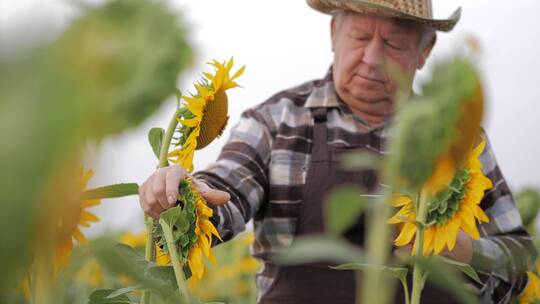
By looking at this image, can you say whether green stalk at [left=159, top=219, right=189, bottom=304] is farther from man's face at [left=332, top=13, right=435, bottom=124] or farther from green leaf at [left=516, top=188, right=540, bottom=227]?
green leaf at [left=516, top=188, right=540, bottom=227]

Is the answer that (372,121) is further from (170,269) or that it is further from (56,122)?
(56,122)

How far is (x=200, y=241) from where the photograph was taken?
79 centimetres

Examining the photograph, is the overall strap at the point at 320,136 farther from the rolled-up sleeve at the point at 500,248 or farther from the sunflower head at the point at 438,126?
the sunflower head at the point at 438,126

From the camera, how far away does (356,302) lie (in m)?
1.40

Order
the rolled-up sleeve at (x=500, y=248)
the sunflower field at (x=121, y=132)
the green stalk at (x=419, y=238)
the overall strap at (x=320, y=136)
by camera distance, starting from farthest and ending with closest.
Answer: the overall strap at (x=320, y=136), the rolled-up sleeve at (x=500, y=248), the green stalk at (x=419, y=238), the sunflower field at (x=121, y=132)

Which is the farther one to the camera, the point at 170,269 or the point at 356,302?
the point at 356,302

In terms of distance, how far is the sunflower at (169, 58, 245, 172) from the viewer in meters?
0.79

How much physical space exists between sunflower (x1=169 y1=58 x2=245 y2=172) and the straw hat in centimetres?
54

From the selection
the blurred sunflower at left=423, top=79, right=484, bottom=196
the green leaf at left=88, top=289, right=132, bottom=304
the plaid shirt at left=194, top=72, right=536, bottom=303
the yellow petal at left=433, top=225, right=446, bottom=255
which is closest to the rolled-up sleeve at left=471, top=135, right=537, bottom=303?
the plaid shirt at left=194, top=72, right=536, bottom=303

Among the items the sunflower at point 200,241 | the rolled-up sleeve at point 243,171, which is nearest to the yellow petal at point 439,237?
the sunflower at point 200,241

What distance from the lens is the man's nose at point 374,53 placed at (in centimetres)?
137

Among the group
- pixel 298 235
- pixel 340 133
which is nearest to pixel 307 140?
pixel 340 133

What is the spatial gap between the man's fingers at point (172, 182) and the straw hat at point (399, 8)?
668 mm

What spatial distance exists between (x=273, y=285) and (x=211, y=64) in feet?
2.34
